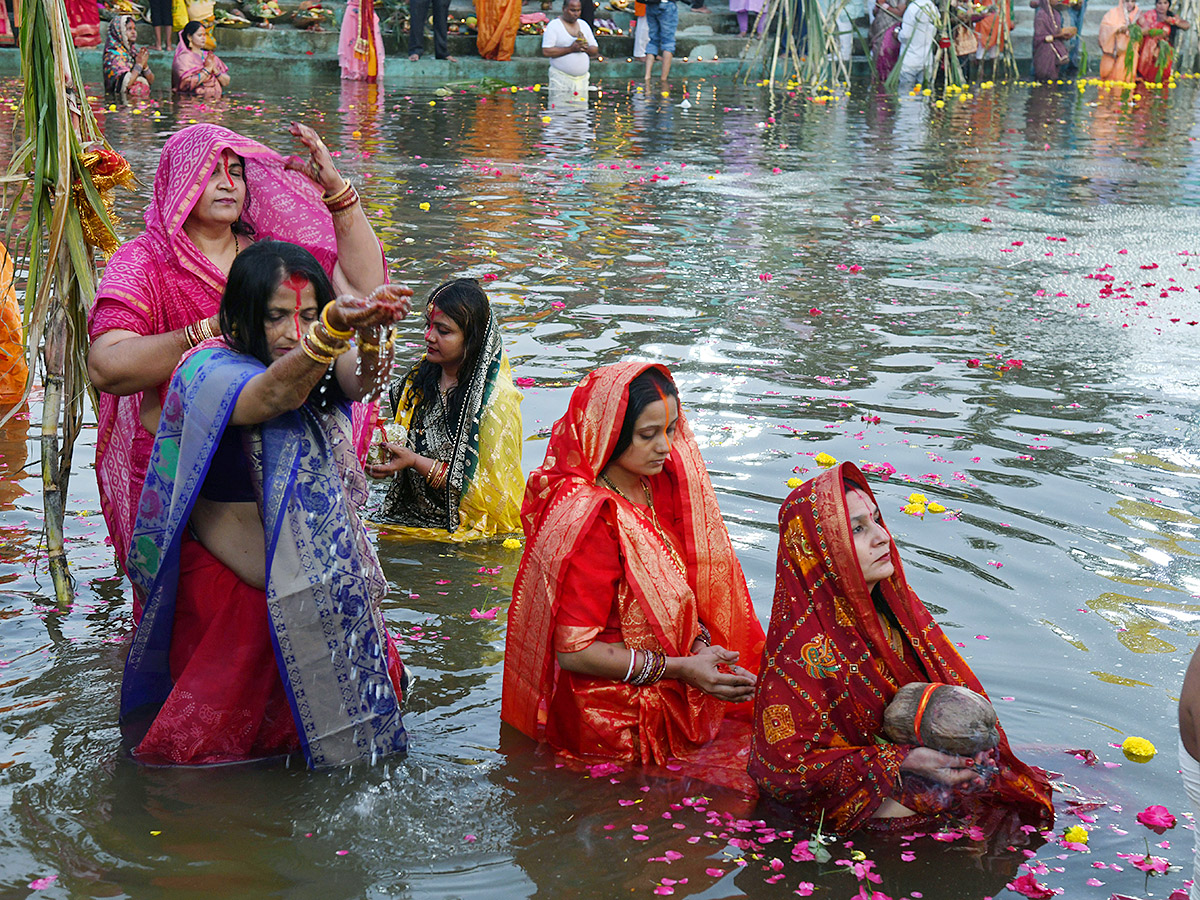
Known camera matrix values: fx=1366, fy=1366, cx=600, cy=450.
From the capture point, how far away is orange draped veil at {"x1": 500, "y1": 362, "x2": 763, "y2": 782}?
372 centimetres

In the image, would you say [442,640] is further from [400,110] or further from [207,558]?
[400,110]

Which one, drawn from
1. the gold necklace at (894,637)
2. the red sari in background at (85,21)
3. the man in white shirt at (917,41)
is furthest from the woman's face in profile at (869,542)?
the man in white shirt at (917,41)

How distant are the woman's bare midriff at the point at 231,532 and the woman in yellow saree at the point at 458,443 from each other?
1.76 meters

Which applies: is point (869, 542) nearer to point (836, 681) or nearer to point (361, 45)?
point (836, 681)

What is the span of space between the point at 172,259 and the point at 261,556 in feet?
A: 3.48

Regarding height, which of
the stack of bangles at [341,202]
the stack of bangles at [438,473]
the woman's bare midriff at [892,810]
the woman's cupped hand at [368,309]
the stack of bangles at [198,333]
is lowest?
the woman's bare midriff at [892,810]

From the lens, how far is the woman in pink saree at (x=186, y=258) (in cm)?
388

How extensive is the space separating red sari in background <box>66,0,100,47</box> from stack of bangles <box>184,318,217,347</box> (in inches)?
664

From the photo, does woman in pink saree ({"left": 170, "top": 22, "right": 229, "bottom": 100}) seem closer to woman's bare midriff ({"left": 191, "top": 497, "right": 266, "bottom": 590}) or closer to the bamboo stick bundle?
the bamboo stick bundle

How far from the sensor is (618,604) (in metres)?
3.78

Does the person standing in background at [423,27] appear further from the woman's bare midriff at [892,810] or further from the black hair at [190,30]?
the woman's bare midriff at [892,810]

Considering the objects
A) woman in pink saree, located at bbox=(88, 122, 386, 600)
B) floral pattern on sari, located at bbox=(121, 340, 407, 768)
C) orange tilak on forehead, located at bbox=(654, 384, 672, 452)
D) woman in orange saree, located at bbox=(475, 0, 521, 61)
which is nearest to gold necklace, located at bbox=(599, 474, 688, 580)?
orange tilak on forehead, located at bbox=(654, 384, 672, 452)

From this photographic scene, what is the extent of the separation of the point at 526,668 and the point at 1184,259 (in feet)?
26.9

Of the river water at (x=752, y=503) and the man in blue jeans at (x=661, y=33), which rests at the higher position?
the man in blue jeans at (x=661, y=33)
